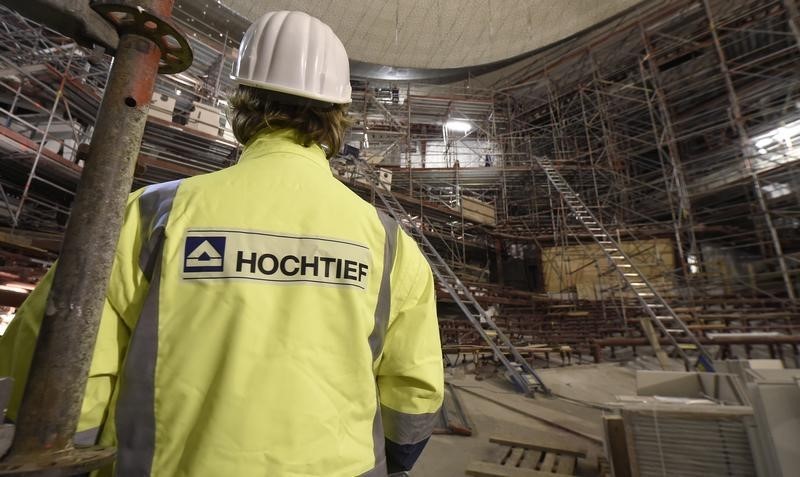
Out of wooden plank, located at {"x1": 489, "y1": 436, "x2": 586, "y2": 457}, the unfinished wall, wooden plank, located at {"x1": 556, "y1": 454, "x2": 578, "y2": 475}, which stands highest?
the unfinished wall

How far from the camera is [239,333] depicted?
81 centimetres

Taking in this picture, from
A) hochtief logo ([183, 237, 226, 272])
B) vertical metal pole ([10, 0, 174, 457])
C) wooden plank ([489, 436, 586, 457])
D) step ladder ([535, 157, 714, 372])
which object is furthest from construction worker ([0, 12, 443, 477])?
step ladder ([535, 157, 714, 372])

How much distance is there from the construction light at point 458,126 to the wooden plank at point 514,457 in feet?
51.5

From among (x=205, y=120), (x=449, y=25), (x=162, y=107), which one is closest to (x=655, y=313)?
(x=205, y=120)

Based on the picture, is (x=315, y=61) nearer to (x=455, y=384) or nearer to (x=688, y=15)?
(x=455, y=384)

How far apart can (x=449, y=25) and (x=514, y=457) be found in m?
17.6

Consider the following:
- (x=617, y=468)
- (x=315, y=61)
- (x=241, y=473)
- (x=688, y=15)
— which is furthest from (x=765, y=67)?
(x=241, y=473)

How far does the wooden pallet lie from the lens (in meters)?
2.56

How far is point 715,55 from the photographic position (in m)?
11.6

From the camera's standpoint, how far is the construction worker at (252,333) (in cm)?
77

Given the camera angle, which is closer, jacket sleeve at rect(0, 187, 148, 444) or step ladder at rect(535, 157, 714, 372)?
jacket sleeve at rect(0, 187, 148, 444)

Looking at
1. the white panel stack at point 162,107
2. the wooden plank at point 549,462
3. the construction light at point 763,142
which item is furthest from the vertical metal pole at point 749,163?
the white panel stack at point 162,107

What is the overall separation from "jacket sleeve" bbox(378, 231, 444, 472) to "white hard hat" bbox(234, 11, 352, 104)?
0.58m

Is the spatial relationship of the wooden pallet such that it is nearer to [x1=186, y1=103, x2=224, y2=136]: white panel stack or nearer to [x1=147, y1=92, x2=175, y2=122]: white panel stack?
[x1=186, y1=103, x2=224, y2=136]: white panel stack
